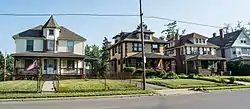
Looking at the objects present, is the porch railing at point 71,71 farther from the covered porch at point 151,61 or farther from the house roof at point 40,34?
the covered porch at point 151,61

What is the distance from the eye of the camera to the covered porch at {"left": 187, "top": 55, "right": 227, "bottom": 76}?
43.6 metres

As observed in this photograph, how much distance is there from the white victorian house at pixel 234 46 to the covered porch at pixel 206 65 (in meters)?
6.06

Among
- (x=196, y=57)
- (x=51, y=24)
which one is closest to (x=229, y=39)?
(x=196, y=57)

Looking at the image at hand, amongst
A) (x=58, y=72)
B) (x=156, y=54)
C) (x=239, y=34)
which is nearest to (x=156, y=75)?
(x=156, y=54)

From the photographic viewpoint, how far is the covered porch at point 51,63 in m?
30.9

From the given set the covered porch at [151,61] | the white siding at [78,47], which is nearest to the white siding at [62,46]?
the white siding at [78,47]

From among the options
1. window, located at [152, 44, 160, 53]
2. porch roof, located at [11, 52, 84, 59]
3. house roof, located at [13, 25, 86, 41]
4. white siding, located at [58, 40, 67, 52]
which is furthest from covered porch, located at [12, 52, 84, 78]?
window, located at [152, 44, 160, 53]

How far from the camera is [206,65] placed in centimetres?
4644

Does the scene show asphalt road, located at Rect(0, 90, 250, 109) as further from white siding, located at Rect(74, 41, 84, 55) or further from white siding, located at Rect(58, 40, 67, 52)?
white siding, located at Rect(74, 41, 84, 55)

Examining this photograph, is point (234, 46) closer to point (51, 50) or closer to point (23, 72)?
point (51, 50)

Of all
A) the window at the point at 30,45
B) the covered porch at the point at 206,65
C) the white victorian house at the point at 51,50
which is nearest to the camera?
the white victorian house at the point at 51,50

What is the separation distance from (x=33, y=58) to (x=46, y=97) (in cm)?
1648

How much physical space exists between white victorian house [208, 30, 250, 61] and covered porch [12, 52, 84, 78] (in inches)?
1279

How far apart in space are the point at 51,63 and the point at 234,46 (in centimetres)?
3716
